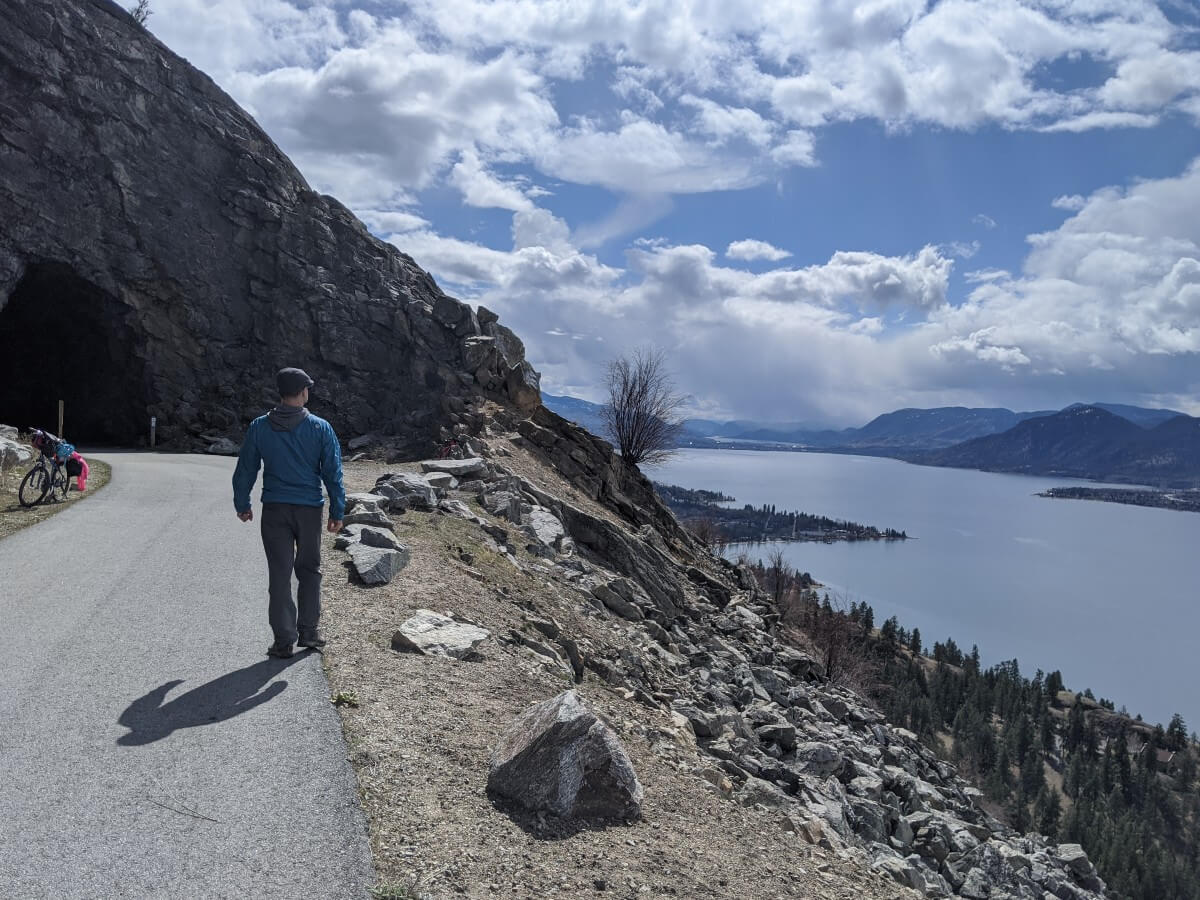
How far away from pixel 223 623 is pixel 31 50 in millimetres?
33649

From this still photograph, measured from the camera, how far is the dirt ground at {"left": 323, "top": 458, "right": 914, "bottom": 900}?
4414 millimetres

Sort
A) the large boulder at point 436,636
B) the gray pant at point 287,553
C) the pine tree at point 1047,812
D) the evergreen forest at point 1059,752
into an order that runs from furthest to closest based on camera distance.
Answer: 1. the pine tree at point 1047,812
2. the evergreen forest at point 1059,752
3. the large boulder at point 436,636
4. the gray pant at point 287,553

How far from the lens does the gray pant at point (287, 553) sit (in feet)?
22.7

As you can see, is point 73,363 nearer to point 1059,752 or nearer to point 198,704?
point 198,704

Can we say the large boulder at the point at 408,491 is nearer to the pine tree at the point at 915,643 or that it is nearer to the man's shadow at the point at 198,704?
the man's shadow at the point at 198,704

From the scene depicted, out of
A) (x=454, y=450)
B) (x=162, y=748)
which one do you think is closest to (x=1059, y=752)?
(x=454, y=450)

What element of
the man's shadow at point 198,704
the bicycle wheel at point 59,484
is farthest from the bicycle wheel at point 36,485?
the man's shadow at point 198,704

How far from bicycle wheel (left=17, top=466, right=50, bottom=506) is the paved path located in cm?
524

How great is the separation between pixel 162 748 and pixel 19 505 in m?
11.4

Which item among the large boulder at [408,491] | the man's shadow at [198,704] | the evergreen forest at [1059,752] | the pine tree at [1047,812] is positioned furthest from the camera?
the pine tree at [1047,812]

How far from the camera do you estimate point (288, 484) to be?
6.87 metres

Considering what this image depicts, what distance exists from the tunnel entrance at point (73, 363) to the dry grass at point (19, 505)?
1543 centimetres

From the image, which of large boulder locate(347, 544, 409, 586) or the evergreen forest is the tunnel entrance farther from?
the evergreen forest

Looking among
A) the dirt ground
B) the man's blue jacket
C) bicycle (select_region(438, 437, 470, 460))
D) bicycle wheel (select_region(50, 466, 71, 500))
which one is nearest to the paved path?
the dirt ground
